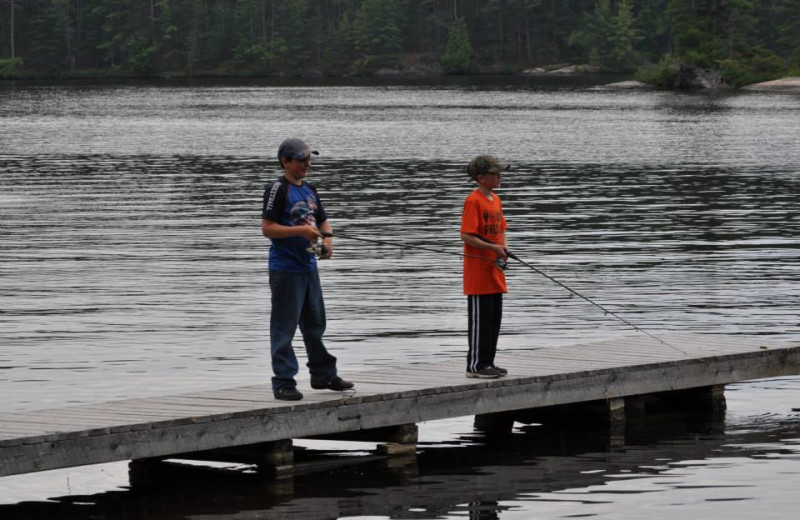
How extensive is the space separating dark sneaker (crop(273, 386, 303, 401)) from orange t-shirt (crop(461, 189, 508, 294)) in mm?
1632

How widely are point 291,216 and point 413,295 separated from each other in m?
10.7

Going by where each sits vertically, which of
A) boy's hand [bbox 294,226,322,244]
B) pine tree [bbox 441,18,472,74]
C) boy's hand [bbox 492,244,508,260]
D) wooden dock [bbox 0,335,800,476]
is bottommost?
wooden dock [bbox 0,335,800,476]

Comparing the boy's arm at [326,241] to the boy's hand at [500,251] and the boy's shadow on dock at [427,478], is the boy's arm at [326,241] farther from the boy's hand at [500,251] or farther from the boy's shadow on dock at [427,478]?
the boy's shadow on dock at [427,478]

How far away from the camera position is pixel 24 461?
10.4m

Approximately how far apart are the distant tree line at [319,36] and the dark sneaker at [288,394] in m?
164

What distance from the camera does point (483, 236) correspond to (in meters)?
12.1

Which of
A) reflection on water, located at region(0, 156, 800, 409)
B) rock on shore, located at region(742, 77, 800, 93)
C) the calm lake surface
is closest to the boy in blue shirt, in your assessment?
the calm lake surface

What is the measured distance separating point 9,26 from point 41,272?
178 meters

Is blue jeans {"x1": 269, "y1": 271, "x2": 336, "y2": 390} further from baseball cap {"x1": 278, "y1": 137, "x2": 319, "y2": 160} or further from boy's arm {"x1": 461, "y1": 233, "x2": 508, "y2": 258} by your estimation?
boy's arm {"x1": 461, "y1": 233, "x2": 508, "y2": 258}

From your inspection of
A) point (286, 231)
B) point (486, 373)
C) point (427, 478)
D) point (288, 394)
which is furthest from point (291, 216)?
point (486, 373)

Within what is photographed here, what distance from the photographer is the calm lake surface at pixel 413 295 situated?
1147 centimetres

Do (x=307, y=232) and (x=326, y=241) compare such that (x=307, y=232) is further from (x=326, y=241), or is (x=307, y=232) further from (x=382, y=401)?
(x=382, y=401)

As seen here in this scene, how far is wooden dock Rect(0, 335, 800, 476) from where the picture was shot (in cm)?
1070

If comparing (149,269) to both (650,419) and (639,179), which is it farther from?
(639,179)
